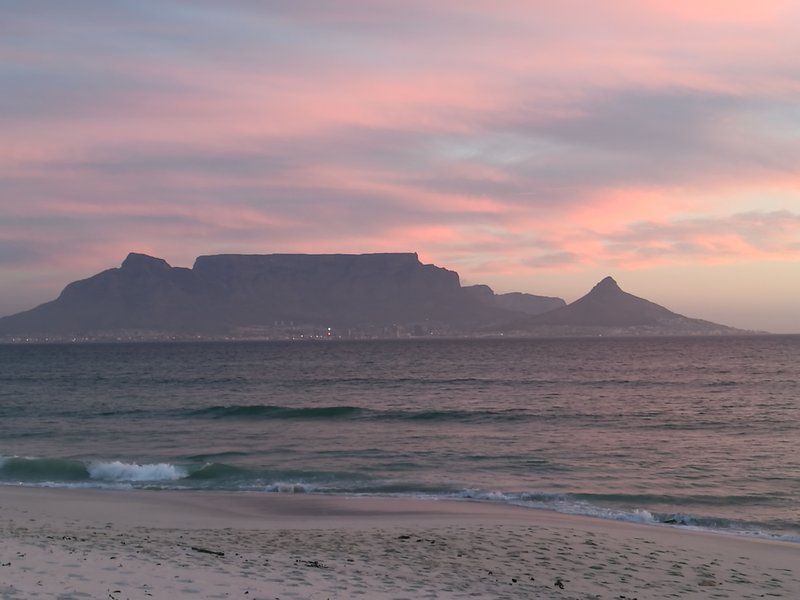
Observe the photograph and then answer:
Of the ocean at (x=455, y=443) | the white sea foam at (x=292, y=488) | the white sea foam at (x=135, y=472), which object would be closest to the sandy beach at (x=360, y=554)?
the white sea foam at (x=292, y=488)

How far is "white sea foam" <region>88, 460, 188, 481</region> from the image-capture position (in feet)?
80.5

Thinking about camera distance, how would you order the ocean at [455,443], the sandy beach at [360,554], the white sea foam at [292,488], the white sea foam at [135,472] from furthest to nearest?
the white sea foam at [135,472]
the white sea foam at [292,488]
the ocean at [455,443]
the sandy beach at [360,554]

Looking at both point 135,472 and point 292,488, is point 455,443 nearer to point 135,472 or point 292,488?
point 292,488

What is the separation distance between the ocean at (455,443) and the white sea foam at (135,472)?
0.04 m

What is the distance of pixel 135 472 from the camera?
81.5ft

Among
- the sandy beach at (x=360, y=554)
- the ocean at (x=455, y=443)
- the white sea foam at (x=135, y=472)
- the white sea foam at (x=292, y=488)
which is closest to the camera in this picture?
the sandy beach at (x=360, y=554)

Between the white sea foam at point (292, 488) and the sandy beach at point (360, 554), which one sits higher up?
the sandy beach at point (360, 554)

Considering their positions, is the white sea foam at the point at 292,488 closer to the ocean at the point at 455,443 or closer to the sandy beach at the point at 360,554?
the ocean at the point at 455,443

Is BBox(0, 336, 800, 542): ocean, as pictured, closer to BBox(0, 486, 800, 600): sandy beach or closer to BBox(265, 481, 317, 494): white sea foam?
Result: BBox(265, 481, 317, 494): white sea foam

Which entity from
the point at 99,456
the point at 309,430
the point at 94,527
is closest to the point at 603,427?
the point at 309,430

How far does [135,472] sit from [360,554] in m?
13.9

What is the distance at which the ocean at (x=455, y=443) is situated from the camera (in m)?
21.3

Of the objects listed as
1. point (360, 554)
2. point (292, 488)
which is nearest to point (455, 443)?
point (292, 488)

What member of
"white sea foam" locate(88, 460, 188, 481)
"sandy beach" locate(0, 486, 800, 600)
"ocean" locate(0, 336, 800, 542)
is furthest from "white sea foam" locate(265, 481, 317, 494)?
"white sea foam" locate(88, 460, 188, 481)
